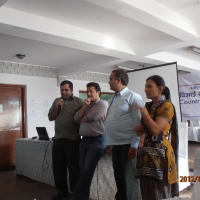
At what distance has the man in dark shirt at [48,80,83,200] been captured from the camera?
8.70 ft

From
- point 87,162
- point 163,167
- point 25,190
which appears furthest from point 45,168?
point 163,167

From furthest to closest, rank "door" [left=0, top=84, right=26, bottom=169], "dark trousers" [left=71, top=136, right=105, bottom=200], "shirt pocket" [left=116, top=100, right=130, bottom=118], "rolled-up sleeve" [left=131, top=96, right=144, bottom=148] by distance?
"door" [left=0, top=84, right=26, bottom=169] → "dark trousers" [left=71, top=136, right=105, bottom=200] → "shirt pocket" [left=116, top=100, right=130, bottom=118] → "rolled-up sleeve" [left=131, top=96, right=144, bottom=148]

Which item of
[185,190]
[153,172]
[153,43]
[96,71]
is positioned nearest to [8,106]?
[96,71]

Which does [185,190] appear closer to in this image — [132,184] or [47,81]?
[132,184]

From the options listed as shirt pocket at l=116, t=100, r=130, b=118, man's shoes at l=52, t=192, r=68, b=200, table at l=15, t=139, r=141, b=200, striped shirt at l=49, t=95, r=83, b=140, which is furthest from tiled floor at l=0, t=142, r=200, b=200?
shirt pocket at l=116, t=100, r=130, b=118

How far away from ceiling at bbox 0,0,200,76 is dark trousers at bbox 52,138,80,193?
1493 mm

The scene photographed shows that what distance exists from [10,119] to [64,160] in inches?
120

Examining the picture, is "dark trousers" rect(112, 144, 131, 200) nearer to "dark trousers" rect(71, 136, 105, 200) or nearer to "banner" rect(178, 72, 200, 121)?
"dark trousers" rect(71, 136, 105, 200)

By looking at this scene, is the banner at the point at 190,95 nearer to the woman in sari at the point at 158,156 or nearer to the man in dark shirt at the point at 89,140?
the man in dark shirt at the point at 89,140

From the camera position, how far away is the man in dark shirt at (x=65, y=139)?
8.70 feet

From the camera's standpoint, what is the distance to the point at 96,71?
23.0ft

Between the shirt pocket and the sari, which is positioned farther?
the shirt pocket

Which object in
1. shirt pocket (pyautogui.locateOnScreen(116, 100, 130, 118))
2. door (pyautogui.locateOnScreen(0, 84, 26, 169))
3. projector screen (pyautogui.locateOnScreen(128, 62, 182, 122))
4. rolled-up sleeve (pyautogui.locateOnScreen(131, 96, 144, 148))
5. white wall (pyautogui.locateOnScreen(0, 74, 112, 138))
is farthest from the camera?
white wall (pyautogui.locateOnScreen(0, 74, 112, 138))

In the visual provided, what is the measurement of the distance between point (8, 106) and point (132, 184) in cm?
406
